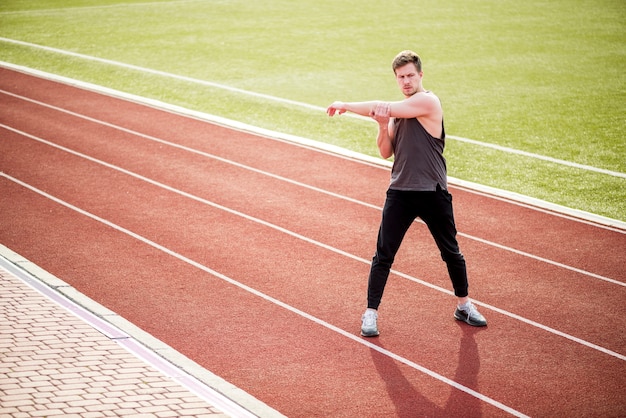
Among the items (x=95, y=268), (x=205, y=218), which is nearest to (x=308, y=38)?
(x=205, y=218)

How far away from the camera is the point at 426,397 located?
6.04 meters

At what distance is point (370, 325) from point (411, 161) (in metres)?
1.49

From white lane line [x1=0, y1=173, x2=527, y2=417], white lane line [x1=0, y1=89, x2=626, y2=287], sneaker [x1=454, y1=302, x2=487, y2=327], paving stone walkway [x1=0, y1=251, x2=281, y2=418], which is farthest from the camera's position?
white lane line [x1=0, y1=89, x2=626, y2=287]

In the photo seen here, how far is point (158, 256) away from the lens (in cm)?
908

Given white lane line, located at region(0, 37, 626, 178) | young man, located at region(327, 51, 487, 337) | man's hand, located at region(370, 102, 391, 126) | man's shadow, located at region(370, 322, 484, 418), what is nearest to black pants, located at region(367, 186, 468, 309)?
young man, located at region(327, 51, 487, 337)

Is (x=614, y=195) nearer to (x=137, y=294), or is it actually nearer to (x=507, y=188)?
(x=507, y=188)

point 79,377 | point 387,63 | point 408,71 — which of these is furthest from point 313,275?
point 387,63

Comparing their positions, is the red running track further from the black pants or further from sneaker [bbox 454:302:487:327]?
the black pants

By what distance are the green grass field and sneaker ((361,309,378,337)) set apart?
4986mm

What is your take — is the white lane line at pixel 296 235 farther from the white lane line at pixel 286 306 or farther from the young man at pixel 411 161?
the white lane line at pixel 286 306

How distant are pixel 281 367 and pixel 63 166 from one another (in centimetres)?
735

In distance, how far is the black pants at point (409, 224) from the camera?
668cm

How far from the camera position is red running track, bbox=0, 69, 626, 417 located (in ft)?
20.6

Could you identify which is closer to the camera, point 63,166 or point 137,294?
point 137,294
